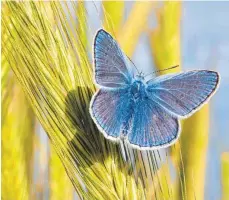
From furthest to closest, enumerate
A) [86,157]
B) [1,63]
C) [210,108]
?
[210,108] → [1,63] → [86,157]

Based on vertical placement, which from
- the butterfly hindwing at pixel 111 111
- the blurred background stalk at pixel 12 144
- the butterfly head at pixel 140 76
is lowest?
the blurred background stalk at pixel 12 144

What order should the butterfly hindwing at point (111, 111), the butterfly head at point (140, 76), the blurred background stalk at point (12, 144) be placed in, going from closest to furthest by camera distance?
1. the butterfly hindwing at point (111, 111)
2. the butterfly head at point (140, 76)
3. the blurred background stalk at point (12, 144)

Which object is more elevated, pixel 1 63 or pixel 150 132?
pixel 1 63

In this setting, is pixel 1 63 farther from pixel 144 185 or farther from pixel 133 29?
pixel 144 185

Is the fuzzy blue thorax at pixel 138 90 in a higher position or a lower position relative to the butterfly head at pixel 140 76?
lower

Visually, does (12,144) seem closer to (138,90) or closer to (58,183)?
(58,183)

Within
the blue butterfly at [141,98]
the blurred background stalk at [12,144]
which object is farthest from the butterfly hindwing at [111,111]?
the blurred background stalk at [12,144]

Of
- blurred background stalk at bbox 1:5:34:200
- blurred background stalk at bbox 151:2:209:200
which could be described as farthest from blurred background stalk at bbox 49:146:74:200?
blurred background stalk at bbox 151:2:209:200

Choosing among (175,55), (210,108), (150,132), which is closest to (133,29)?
(175,55)

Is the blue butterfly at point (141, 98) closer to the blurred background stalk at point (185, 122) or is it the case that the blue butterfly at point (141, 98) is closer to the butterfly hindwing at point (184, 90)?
the butterfly hindwing at point (184, 90)
